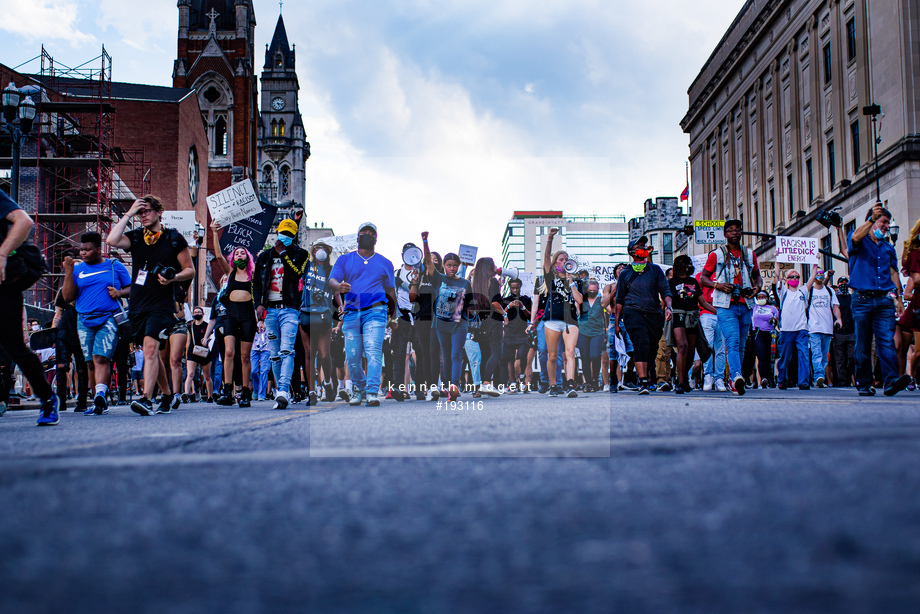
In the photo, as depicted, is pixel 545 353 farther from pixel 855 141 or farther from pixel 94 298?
pixel 855 141

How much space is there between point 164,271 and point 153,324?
55cm

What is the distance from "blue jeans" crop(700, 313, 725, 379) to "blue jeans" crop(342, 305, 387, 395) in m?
4.82

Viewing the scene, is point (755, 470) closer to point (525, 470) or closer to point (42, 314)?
point (525, 470)

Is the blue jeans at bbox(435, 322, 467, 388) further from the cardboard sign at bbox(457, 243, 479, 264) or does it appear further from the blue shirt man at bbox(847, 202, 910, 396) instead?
the blue shirt man at bbox(847, 202, 910, 396)

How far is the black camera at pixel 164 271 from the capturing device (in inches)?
335

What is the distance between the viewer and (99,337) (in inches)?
361

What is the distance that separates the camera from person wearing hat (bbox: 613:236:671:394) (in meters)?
11.0

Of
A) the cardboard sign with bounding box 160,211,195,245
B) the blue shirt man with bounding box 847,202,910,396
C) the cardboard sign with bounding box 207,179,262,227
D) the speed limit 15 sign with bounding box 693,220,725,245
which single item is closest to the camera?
the blue shirt man with bounding box 847,202,910,396

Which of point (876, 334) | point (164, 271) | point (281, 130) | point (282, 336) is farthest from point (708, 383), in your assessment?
point (281, 130)

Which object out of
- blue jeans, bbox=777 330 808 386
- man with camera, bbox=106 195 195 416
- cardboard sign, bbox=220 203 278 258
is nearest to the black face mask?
man with camera, bbox=106 195 195 416

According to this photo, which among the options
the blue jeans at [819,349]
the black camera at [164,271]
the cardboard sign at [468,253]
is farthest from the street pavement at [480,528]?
the blue jeans at [819,349]

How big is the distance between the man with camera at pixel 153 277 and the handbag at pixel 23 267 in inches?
65.2

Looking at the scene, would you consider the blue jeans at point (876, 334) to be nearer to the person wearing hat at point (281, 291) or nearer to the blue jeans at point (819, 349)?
the blue jeans at point (819, 349)

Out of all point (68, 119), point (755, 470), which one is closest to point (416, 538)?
point (755, 470)
